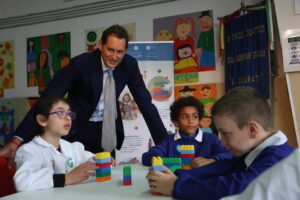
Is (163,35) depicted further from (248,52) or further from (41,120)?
(41,120)

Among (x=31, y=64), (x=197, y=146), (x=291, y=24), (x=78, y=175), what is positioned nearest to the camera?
(x=78, y=175)

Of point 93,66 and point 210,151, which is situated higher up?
point 93,66

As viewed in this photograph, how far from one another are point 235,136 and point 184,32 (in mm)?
3424

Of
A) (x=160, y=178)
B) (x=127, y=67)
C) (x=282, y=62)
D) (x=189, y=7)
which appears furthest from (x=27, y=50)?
(x=160, y=178)

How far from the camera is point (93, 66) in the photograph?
84.5 inches

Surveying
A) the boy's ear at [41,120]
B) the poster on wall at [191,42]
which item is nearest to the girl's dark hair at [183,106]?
the boy's ear at [41,120]

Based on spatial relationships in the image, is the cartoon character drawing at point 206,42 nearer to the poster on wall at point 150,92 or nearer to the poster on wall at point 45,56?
the poster on wall at point 150,92

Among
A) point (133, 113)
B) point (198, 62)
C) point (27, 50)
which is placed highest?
point (27, 50)

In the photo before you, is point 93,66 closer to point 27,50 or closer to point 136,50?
point 136,50

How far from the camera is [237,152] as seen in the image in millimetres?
1097

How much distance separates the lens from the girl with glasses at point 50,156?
49.2 inches

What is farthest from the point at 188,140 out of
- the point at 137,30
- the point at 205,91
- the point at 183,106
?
the point at 137,30

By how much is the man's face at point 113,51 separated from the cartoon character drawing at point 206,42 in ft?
7.35

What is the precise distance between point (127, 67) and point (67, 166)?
0.95 metres
